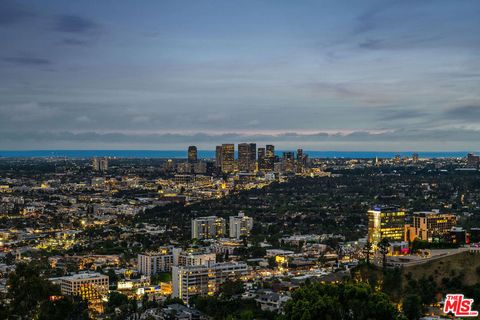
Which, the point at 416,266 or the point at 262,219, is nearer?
the point at 416,266

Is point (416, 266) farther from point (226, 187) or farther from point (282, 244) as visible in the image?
point (226, 187)

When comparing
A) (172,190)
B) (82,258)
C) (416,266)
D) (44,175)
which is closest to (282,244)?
(82,258)

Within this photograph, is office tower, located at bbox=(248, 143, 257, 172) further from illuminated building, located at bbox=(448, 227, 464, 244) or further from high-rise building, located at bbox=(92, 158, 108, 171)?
illuminated building, located at bbox=(448, 227, 464, 244)

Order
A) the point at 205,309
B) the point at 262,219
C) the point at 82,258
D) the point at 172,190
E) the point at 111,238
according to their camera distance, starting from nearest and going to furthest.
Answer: the point at 205,309, the point at 82,258, the point at 111,238, the point at 262,219, the point at 172,190

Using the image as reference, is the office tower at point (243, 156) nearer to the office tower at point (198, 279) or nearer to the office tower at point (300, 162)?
the office tower at point (300, 162)

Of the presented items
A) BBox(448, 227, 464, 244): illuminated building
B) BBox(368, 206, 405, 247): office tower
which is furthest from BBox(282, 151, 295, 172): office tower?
BBox(448, 227, 464, 244): illuminated building

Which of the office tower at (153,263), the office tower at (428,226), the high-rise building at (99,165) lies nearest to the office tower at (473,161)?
the high-rise building at (99,165)

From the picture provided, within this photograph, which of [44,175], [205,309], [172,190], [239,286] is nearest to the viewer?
[205,309]
